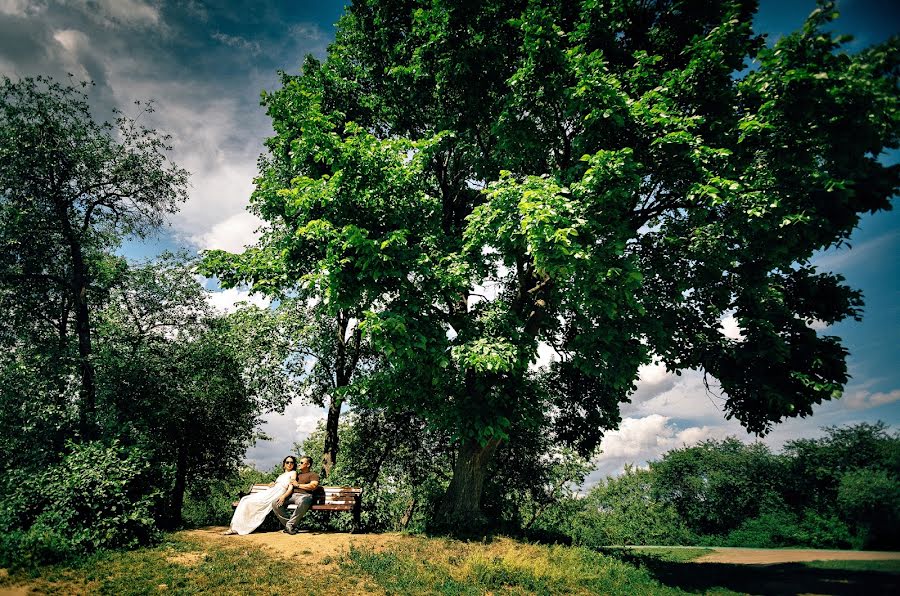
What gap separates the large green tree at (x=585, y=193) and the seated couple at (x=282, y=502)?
301 centimetres

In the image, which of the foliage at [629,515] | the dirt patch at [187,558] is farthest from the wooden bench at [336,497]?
the foliage at [629,515]

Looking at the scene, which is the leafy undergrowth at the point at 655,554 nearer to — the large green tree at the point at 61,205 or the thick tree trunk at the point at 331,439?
the thick tree trunk at the point at 331,439

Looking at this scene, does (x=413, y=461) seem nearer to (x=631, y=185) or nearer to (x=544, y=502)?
(x=544, y=502)

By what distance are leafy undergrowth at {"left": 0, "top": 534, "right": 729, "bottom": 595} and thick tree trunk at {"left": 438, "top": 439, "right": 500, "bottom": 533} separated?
1.60m

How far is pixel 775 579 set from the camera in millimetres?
10383

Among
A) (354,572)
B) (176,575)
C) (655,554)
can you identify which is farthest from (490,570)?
(655,554)

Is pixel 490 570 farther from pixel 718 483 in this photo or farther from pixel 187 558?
pixel 718 483

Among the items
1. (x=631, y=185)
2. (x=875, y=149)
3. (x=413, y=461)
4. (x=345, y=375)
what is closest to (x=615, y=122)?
(x=631, y=185)

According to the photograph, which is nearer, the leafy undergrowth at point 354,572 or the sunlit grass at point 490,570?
the leafy undergrowth at point 354,572

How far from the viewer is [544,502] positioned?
2081 centimetres

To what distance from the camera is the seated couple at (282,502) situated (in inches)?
430

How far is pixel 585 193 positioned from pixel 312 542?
1059 cm

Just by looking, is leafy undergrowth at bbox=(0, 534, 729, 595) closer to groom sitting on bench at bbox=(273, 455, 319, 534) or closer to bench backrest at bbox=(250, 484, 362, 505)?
groom sitting on bench at bbox=(273, 455, 319, 534)

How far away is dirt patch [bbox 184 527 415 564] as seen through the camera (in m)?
8.67
